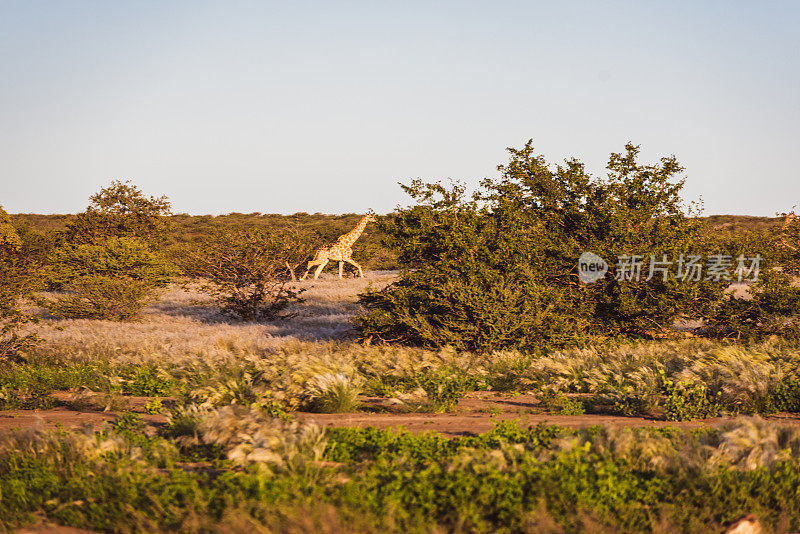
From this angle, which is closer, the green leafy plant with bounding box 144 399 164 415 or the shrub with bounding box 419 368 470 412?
the green leafy plant with bounding box 144 399 164 415

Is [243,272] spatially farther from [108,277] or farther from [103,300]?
[108,277]

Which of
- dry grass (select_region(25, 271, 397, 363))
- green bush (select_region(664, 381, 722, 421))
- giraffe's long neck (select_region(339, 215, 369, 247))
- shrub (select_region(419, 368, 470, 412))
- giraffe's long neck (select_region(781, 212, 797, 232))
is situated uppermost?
giraffe's long neck (select_region(781, 212, 797, 232))

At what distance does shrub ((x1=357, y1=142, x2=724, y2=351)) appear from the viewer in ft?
42.6

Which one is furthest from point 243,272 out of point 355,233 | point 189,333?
point 355,233

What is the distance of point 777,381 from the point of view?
8453 millimetres

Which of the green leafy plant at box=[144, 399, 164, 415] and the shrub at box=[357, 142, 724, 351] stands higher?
the shrub at box=[357, 142, 724, 351]

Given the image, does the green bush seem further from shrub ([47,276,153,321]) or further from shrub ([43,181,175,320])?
shrub ([47,276,153,321])

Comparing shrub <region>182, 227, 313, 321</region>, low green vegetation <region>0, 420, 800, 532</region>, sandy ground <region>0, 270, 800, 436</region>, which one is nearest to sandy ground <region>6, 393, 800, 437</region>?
sandy ground <region>0, 270, 800, 436</region>

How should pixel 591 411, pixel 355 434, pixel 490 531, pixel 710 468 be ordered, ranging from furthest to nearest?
pixel 591 411, pixel 355 434, pixel 710 468, pixel 490 531

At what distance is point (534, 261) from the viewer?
13.7 m

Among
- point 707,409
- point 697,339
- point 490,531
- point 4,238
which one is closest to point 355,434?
point 490,531

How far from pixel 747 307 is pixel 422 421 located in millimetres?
11411

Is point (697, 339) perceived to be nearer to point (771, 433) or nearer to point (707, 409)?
point (707, 409)

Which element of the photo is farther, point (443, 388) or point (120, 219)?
point (120, 219)
